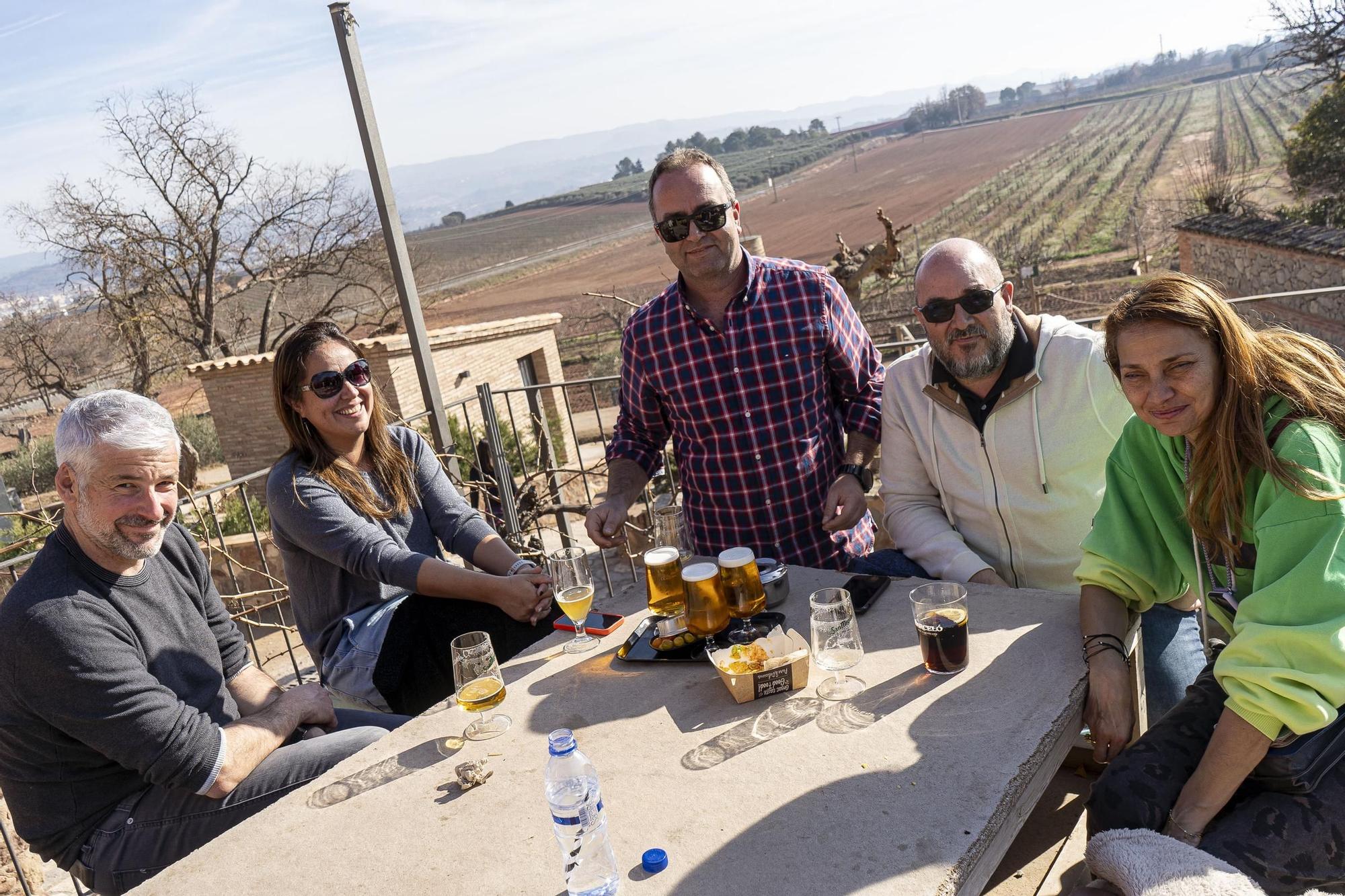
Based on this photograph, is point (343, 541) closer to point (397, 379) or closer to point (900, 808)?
point (900, 808)

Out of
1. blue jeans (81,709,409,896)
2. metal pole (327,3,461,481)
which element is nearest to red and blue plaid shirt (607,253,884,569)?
blue jeans (81,709,409,896)

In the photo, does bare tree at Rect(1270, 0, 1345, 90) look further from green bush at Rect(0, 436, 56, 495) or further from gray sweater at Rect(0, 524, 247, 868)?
Answer: green bush at Rect(0, 436, 56, 495)

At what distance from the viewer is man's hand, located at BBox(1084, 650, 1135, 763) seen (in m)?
1.77

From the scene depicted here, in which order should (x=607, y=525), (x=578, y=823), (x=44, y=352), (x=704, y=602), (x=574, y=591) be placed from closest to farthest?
1. (x=578, y=823)
2. (x=704, y=602)
3. (x=574, y=591)
4. (x=607, y=525)
5. (x=44, y=352)

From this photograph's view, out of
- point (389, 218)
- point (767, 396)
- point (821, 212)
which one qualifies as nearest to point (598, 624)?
point (767, 396)

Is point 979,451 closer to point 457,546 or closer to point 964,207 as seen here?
point 457,546

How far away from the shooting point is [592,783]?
1.49 m

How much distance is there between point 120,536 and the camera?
2121 mm

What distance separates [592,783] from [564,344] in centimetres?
3058

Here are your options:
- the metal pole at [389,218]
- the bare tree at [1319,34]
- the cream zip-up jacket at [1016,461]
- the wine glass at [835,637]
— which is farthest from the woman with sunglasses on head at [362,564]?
the bare tree at [1319,34]

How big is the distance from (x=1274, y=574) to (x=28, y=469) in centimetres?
2620

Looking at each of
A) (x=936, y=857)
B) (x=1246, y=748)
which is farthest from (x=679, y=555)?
(x=1246, y=748)

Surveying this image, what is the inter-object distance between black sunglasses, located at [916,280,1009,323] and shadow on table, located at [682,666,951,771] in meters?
1.08

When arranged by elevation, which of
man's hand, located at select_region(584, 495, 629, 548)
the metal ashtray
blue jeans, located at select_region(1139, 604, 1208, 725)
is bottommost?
blue jeans, located at select_region(1139, 604, 1208, 725)
